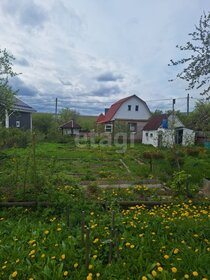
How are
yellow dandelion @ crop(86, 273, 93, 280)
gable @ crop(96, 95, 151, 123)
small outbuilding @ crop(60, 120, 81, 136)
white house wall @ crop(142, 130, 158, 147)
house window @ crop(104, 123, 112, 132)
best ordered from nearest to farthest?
1. yellow dandelion @ crop(86, 273, 93, 280)
2. white house wall @ crop(142, 130, 158, 147)
3. gable @ crop(96, 95, 151, 123)
4. house window @ crop(104, 123, 112, 132)
5. small outbuilding @ crop(60, 120, 81, 136)

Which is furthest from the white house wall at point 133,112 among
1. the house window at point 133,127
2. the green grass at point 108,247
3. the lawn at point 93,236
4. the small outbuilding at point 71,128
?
the green grass at point 108,247

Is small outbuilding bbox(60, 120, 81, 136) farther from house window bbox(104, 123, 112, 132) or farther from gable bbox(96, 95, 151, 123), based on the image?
gable bbox(96, 95, 151, 123)

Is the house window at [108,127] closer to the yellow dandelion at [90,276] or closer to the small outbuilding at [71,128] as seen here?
the small outbuilding at [71,128]

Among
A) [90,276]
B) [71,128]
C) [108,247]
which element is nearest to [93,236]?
[108,247]

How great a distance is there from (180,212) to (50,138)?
2043 centimetres

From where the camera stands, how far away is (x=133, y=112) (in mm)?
25875

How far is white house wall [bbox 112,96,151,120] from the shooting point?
A: 25.4 meters

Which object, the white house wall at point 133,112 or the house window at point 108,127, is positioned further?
the house window at point 108,127

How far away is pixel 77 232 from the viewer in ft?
9.57

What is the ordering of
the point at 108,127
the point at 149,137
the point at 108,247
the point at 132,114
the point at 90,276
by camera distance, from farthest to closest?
1. the point at 108,127
2. the point at 132,114
3. the point at 149,137
4. the point at 108,247
5. the point at 90,276

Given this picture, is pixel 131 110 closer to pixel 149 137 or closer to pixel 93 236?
pixel 149 137

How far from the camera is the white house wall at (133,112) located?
25391mm

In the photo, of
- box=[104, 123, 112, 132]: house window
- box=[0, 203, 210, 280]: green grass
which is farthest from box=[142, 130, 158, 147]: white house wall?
box=[0, 203, 210, 280]: green grass

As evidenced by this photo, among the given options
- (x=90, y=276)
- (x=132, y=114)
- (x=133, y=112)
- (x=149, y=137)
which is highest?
(x=133, y=112)
